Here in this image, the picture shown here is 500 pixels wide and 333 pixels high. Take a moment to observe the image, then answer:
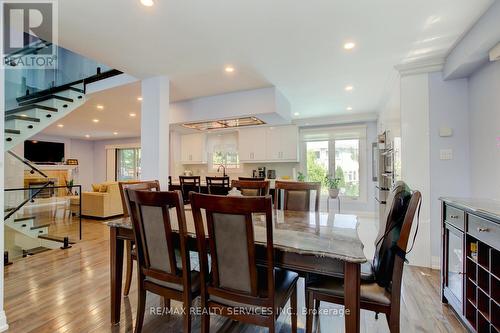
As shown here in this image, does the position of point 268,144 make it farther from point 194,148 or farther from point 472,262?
point 472,262

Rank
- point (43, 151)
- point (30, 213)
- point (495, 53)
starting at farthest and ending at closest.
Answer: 1. point (43, 151)
2. point (30, 213)
3. point (495, 53)

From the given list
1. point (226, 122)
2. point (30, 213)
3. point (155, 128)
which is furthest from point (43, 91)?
point (226, 122)

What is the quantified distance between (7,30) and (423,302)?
508 cm

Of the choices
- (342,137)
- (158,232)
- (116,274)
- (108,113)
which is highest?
(108,113)

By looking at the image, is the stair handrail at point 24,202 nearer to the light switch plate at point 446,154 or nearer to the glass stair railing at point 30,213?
the glass stair railing at point 30,213

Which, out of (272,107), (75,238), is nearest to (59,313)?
(75,238)

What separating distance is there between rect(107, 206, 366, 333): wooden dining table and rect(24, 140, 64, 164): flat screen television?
28.0 ft

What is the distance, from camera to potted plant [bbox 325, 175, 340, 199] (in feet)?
18.8

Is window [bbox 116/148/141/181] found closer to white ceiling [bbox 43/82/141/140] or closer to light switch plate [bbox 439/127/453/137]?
white ceiling [bbox 43/82/141/140]

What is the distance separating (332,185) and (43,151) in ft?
30.8

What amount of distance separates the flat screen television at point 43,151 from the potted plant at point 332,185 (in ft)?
30.1

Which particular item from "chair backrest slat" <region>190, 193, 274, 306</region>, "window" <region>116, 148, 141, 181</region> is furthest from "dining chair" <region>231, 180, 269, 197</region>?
"window" <region>116, 148, 141, 181</region>

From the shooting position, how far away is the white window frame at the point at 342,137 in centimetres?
602

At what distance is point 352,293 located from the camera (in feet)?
4.15
